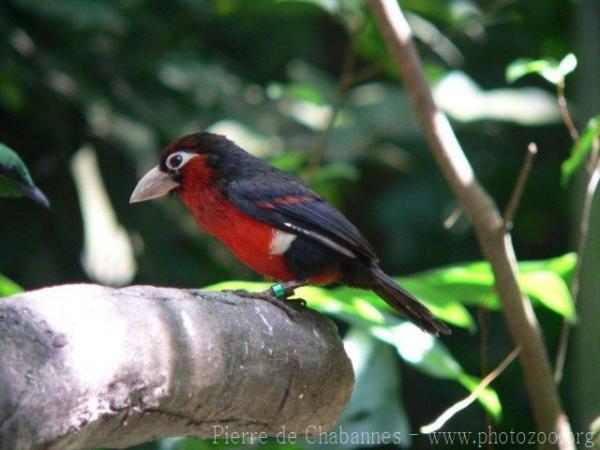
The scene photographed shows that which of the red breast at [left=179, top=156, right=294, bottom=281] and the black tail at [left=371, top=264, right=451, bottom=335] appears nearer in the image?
the black tail at [left=371, top=264, right=451, bottom=335]

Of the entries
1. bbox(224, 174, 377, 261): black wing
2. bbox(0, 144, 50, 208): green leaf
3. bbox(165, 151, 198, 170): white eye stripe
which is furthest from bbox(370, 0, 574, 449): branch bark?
bbox(0, 144, 50, 208): green leaf

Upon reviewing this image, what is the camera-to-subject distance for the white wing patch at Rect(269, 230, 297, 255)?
384 centimetres

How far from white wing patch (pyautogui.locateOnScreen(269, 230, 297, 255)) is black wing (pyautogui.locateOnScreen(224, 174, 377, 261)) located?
0.02 metres

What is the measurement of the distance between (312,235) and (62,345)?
4.73ft

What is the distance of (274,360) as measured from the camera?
3082mm

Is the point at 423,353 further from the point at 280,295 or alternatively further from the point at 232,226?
the point at 232,226

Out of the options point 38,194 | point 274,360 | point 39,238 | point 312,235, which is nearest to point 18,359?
point 274,360

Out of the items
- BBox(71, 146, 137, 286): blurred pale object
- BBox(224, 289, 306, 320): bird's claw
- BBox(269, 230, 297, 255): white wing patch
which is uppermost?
BBox(71, 146, 137, 286): blurred pale object

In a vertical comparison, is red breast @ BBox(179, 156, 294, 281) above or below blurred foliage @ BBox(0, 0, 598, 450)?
below

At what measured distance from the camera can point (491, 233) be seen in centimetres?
389

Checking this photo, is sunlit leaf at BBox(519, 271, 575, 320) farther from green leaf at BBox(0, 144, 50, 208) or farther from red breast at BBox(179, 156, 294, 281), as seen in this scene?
green leaf at BBox(0, 144, 50, 208)

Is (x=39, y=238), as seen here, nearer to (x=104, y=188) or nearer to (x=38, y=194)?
(x=104, y=188)

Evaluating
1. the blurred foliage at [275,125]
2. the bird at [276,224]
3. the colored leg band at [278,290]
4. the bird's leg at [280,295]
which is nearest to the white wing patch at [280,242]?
the bird at [276,224]

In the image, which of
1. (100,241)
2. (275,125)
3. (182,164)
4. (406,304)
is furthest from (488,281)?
(100,241)
